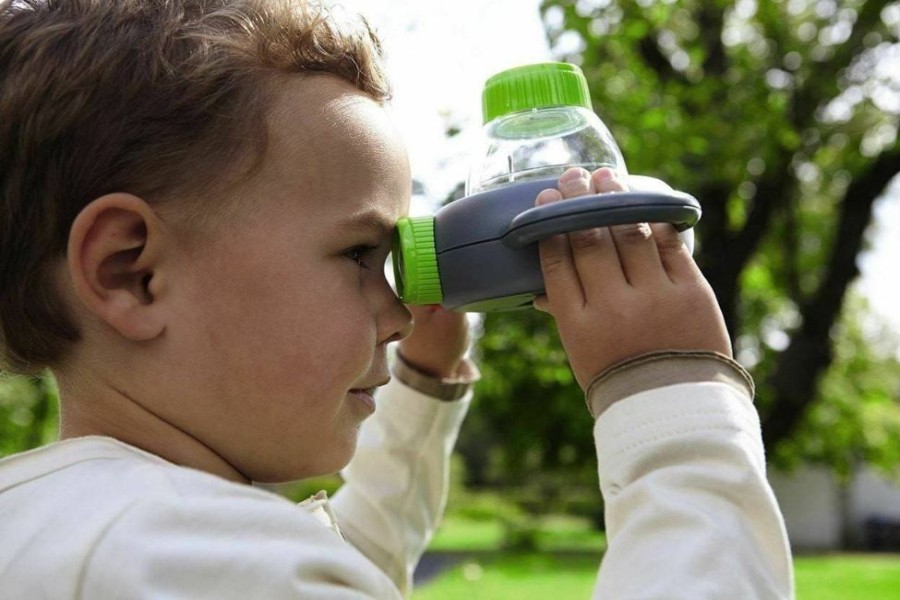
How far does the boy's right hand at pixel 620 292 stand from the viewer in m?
1.27

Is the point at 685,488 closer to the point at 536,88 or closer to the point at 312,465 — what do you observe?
the point at 312,465

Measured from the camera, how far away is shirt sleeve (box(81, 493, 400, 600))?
40.9 inches

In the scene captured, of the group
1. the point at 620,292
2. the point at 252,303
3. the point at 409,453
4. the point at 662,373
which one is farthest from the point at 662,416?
the point at 409,453

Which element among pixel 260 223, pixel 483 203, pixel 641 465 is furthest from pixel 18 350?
pixel 641 465

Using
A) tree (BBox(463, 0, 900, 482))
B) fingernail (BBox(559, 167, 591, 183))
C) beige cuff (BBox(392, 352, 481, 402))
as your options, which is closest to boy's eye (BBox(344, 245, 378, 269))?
fingernail (BBox(559, 167, 591, 183))

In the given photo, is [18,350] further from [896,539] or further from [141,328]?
[896,539]

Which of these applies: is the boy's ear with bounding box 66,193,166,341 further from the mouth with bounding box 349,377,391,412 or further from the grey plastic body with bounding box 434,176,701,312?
the grey plastic body with bounding box 434,176,701,312

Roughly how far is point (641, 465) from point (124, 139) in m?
0.78

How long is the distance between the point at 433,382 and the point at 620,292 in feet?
2.75

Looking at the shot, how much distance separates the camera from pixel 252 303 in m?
1.29

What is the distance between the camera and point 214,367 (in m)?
1.28

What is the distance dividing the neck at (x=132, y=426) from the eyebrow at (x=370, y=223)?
354 mm

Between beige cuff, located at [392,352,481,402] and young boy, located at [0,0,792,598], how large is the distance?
62 cm

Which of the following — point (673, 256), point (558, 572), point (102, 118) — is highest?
point (102, 118)
